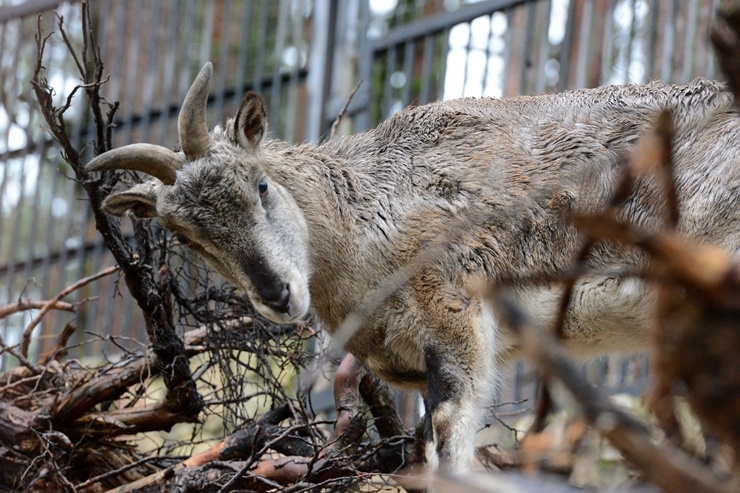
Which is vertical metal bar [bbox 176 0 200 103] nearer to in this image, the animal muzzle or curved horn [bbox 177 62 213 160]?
curved horn [bbox 177 62 213 160]

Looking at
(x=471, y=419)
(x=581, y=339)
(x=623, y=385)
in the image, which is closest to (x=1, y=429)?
(x=471, y=419)

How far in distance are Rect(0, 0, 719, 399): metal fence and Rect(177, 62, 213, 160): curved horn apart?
442 centimetres

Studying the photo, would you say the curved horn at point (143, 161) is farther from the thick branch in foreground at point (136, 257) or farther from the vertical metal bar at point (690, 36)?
the vertical metal bar at point (690, 36)

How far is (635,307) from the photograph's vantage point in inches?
206

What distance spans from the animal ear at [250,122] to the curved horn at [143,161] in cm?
37

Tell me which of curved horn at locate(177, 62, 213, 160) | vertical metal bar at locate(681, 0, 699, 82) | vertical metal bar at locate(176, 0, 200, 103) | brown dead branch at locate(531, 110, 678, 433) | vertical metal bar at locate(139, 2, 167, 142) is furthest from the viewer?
vertical metal bar at locate(139, 2, 167, 142)

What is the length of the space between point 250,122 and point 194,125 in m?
0.39

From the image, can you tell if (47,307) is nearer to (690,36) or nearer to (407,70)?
(407,70)

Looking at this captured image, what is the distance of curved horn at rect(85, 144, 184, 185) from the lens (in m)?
5.19

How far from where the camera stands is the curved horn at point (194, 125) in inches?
209

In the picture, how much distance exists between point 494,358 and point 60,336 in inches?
116

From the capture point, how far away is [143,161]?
5312 millimetres

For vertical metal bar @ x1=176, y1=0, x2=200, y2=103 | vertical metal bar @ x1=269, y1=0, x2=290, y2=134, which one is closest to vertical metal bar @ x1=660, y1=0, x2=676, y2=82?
vertical metal bar @ x1=269, y1=0, x2=290, y2=134

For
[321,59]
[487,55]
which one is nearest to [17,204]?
[321,59]
